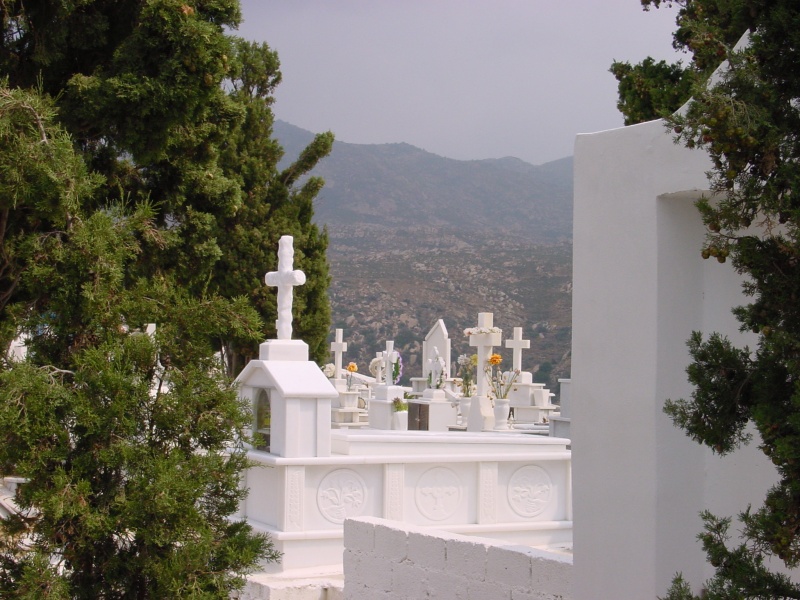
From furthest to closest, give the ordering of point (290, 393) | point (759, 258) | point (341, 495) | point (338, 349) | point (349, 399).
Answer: point (338, 349) < point (349, 399) < point (341, 495) < point (290, 393) < point (759, 258)

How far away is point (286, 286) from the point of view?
9.55 metres

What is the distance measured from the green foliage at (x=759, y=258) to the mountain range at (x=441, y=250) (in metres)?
17.1

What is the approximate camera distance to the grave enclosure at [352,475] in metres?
8.84

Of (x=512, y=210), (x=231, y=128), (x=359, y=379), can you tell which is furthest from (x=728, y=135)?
(x=512, y=210)

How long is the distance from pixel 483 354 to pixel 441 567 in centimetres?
1283

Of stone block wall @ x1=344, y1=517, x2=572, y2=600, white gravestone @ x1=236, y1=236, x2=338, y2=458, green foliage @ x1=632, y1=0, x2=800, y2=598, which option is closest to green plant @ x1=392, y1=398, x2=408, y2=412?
white gravestone @ x1=236, y1=236, x2=338, y2=458

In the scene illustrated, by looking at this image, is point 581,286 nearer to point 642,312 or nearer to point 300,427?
point 642,312

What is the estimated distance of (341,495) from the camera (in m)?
9.08

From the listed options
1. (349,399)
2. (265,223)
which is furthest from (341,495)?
(349,399)

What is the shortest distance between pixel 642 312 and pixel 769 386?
65.0 inches

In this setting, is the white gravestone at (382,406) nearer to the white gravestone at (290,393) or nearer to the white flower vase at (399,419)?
the white flower vase at (399,419)

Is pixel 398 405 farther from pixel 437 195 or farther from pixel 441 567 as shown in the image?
pixel 437 195

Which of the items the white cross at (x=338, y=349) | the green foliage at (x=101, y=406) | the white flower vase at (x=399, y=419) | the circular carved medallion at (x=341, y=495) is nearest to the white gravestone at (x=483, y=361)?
the white flower vase at (x=399, y=419)

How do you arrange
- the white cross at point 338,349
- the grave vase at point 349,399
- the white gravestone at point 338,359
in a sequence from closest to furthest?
the grave vase at point 349,399, the white gravestone at point 338,359, the white cross at point 338,349
